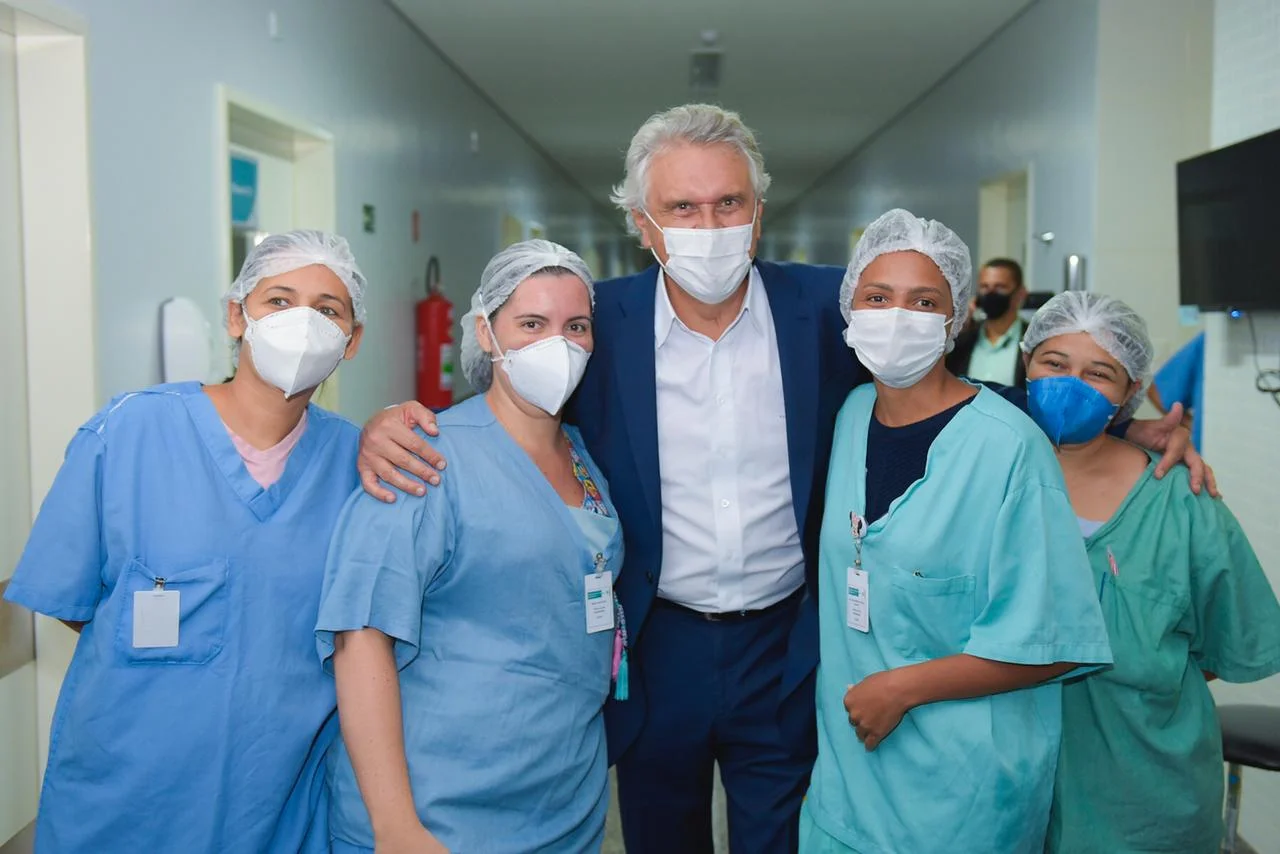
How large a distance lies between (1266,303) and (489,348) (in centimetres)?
220

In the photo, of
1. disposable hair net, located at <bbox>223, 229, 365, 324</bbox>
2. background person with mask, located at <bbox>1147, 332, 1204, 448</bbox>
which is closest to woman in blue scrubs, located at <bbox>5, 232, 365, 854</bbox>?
disposable hair net, located at <bbox>223, 229, 365, 324</bbox>

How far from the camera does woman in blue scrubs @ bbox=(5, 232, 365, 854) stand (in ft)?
4.48

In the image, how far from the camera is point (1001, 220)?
610 centimetres

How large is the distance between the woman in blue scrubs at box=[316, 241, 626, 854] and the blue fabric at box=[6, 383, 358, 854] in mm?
94

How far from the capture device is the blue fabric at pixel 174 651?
137 centimetres

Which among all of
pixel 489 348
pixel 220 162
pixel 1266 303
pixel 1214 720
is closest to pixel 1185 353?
pixel 1266 303

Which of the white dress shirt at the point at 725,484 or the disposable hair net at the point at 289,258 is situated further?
the white dress shirt at the point at 725,484

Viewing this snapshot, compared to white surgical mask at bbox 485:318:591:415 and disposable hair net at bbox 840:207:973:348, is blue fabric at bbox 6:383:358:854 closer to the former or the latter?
white surgical mask at bbox 485:318:591:415

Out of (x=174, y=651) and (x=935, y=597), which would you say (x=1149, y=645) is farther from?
(x=174, y=651)

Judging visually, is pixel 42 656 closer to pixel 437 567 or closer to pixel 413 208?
pixel 437 567

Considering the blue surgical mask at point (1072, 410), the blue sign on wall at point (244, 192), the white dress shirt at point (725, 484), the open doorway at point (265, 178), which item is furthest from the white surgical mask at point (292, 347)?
the blue sign on wall at point (244, 192)

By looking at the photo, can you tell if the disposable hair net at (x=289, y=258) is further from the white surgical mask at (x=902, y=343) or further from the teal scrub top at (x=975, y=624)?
the teal scrub top at (x=975, y=624)

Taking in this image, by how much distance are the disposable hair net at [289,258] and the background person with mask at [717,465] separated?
46cm

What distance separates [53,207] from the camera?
7.97ft
